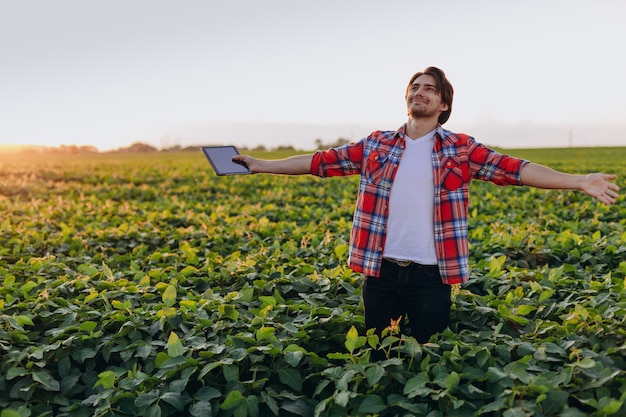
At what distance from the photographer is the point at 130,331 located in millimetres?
4719

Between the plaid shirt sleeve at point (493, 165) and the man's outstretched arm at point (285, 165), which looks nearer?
the plaid shirt sleeve at point (493, 165)

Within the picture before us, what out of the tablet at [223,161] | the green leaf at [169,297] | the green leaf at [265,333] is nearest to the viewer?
the green leaf at [265,333]

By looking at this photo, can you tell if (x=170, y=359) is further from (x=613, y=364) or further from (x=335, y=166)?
(x=613, y=364)

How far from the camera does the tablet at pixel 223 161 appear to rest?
454 cm

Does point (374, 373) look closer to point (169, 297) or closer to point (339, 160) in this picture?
point (339, 160)

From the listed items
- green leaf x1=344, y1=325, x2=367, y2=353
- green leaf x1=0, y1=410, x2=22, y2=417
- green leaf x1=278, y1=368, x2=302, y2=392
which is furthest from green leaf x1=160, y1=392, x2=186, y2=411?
green leaf x1=344, y1=325, x2=367, y2=353

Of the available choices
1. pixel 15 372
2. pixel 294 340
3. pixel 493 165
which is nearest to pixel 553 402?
pixel 493 165

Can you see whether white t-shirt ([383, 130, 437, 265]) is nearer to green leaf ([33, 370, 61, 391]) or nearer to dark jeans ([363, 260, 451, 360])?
dark jeans ([363, 260, 451, 360])

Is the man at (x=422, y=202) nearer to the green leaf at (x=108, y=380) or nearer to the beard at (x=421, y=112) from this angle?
the beard at (x=421, y=112)

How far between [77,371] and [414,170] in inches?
111

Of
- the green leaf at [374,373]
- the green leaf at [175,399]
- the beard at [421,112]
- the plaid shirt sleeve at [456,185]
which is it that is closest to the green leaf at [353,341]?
the green leaf at [374,373]

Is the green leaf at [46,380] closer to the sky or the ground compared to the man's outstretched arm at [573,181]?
closer to the ground

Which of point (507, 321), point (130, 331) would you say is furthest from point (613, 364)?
point (130, 331)

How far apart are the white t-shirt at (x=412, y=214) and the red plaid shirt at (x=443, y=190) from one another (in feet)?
0.13
